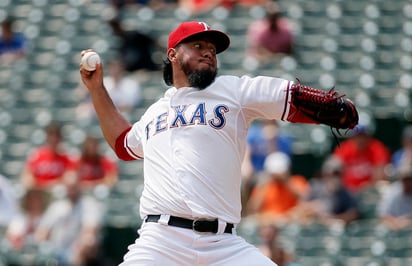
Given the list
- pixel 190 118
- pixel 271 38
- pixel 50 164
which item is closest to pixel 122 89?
pixel 50 164

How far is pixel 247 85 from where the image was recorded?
5445 mm

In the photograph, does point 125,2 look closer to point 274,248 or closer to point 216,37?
point 274,248

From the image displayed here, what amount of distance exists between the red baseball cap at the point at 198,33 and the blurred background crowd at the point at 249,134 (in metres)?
3.44

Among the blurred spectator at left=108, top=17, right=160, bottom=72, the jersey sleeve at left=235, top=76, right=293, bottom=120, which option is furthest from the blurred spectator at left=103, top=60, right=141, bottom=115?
the jersey sleeve at left=235, top=76, right=293, bottom=120

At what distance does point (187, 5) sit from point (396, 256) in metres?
5.23

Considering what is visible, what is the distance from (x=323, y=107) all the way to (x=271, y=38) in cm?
693

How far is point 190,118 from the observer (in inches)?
215

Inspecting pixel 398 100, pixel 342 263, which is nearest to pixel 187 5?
pixel 398 100

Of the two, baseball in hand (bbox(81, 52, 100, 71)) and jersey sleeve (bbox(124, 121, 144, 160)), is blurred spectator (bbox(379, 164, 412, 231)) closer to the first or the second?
jersey sleeve (bbox(124, 121, 144, 160))

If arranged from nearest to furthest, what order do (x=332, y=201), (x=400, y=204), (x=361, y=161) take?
(x=400, y=204) → (x=332, y=201) → (x=361, y=161)

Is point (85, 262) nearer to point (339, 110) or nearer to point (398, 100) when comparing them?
point (398, 100)

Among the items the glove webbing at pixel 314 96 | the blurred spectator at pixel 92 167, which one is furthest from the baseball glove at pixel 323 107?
the blurred spectator at pixel 92 167

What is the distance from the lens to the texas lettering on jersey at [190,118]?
213 inches

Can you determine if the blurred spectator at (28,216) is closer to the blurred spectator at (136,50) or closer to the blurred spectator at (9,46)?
the blurred spectator at (136,50)
